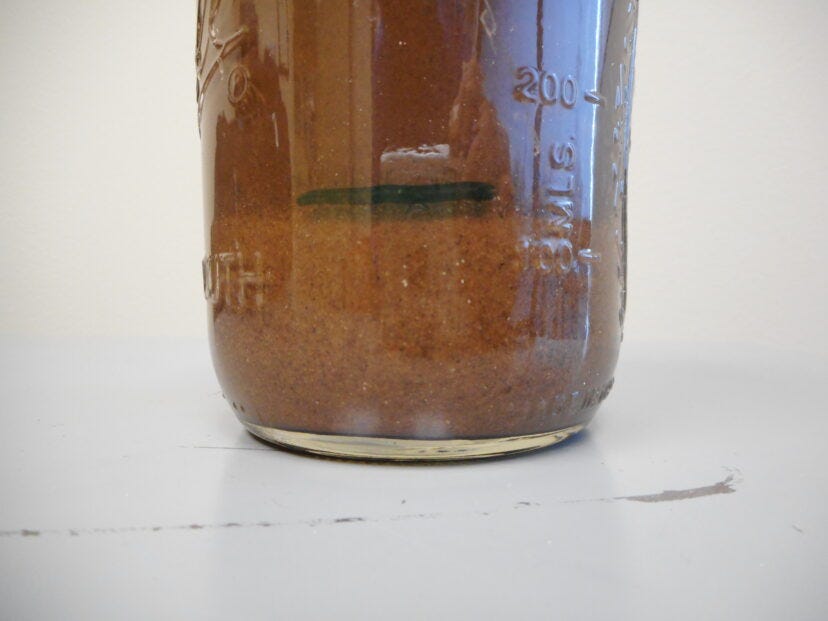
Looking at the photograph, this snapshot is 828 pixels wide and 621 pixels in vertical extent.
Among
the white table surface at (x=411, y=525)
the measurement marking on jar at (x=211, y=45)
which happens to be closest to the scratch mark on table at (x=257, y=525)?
the white table surface at (x=411, y=525)

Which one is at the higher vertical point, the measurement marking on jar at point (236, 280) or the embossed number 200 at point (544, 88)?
the embossed number 200 at point (544, 88)

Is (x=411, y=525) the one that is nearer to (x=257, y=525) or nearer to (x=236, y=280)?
(x=257, y=525)

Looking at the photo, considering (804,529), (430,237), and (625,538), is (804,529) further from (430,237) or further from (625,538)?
(430,237)

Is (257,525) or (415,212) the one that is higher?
(415,212)

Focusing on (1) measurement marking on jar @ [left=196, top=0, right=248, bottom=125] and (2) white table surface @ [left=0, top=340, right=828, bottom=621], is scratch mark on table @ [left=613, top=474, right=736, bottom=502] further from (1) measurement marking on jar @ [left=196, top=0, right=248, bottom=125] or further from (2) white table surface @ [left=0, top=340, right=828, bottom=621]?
(1) measurement marking on jar @ [left=196, top=0, right=248, bottom=125]

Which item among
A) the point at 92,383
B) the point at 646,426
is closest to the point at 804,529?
the point at 646,426

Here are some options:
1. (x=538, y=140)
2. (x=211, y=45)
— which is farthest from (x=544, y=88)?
(x=211, y=45)

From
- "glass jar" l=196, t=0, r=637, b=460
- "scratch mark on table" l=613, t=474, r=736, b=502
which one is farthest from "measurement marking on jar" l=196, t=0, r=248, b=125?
"scratch mark on table" l=613, t=474, r=736, b=502

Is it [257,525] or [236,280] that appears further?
[236,280]

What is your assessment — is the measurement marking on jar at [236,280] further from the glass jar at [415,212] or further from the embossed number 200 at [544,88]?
the embossed number 200 at [544,88]
